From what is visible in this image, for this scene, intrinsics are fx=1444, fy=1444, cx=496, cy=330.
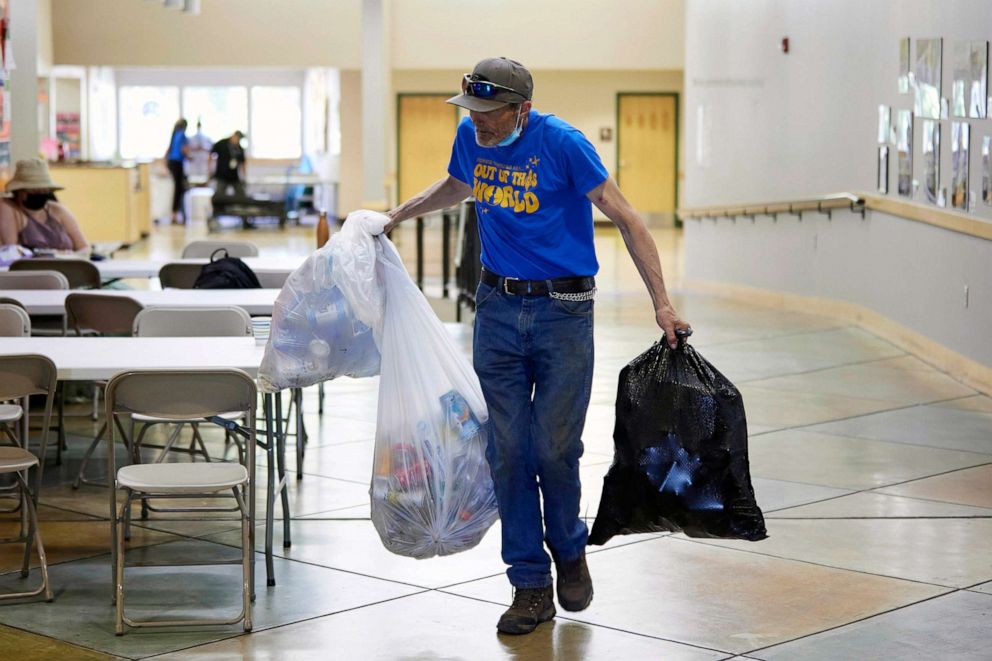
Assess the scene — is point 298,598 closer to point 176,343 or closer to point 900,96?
point 176,343

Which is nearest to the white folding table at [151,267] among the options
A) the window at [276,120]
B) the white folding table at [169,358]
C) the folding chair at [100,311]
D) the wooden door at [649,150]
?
the folding chair at [100,311]

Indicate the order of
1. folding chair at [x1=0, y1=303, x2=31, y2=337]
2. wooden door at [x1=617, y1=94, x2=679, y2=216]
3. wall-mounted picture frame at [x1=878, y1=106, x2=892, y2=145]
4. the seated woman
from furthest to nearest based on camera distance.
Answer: wooden door at [x1=617, y1=94, x2=679, y2=216], wall-mounted picture frame at [x1=878, y1=106, x2=892, y2=145], the seated woman, folding chair at [x1=0, y1=303, x2=31, y2=337]

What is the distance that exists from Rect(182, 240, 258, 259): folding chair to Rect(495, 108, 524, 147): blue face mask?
524 cm

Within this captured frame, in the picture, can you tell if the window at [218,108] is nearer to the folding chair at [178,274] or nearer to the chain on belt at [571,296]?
the folding chair at [178,274]

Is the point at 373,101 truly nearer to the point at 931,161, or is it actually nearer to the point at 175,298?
the point at 931,161

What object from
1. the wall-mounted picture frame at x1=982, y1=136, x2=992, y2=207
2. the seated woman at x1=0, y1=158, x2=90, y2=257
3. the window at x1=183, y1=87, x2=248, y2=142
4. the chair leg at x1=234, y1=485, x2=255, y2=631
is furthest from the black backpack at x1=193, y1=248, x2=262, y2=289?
the window at x1=183, y1=87, x2=248, y2=142

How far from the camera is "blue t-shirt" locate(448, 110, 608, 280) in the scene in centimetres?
404

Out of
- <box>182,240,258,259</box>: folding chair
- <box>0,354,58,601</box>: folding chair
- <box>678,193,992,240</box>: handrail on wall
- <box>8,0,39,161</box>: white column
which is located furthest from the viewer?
<box>8,0,39,161</box>: white column

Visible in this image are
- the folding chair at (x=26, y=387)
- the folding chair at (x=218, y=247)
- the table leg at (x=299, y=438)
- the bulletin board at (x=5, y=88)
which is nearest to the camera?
the folding chair at (x=26, y=387)

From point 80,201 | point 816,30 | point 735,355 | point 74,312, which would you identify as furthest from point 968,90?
point 80,201

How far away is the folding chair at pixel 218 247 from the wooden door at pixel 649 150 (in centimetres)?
1776

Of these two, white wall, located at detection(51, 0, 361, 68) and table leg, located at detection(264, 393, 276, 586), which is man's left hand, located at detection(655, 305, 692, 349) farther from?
white wall, located at detection(51, 0, 361, 68)

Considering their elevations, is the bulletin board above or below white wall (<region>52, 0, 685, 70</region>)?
below

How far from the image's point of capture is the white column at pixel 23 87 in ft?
39.3
